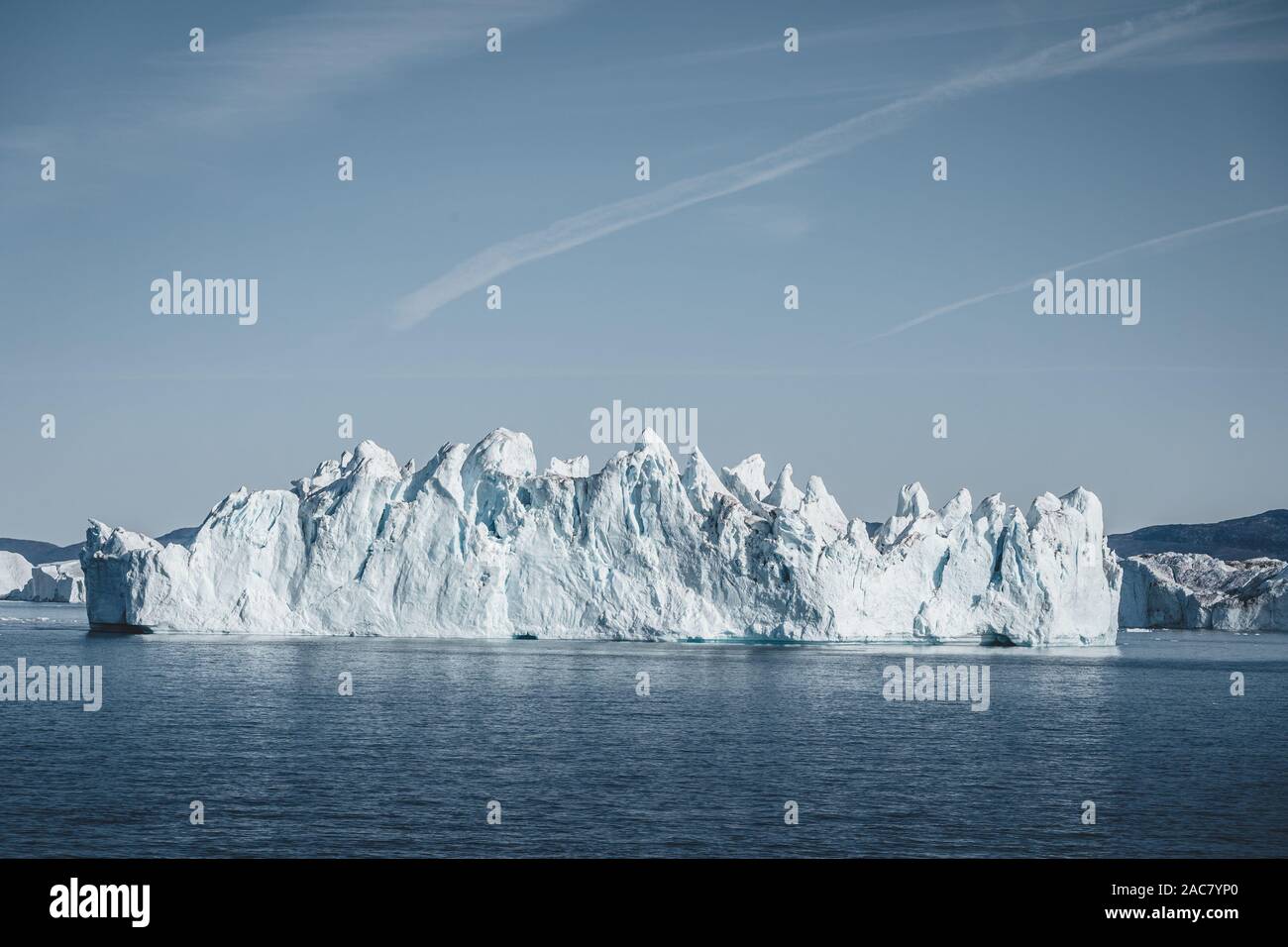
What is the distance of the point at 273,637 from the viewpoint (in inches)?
2228

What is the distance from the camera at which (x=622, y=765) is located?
2247 centimetres

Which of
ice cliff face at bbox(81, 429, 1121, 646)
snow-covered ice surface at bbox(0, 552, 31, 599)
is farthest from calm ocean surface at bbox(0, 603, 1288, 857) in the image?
snow-covered ice surface at bbox(0, 552, 31, 599)

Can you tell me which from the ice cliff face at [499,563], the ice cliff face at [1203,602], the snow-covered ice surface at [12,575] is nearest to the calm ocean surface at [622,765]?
the ice cliff face at [499,563]

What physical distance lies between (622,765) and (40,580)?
10606cm

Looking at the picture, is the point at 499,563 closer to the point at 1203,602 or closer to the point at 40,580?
the point at 1203,602

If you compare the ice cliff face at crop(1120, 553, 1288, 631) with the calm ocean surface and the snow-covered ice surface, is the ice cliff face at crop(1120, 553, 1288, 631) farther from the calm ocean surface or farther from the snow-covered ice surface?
the snow-covered ice surface

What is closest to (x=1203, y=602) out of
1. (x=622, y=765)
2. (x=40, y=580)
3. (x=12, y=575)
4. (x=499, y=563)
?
(x=499, y=563)

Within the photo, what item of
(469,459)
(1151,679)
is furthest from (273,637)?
(1151,679)

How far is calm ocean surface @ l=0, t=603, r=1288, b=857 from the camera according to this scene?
56.1ft

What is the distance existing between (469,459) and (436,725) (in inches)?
1029

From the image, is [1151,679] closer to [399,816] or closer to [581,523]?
[581,523]

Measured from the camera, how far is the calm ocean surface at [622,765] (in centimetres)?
1711

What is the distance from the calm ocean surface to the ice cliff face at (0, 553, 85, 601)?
225 ft

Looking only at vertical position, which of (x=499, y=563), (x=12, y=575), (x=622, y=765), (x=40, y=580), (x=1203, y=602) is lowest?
(x=1203, y=602)
